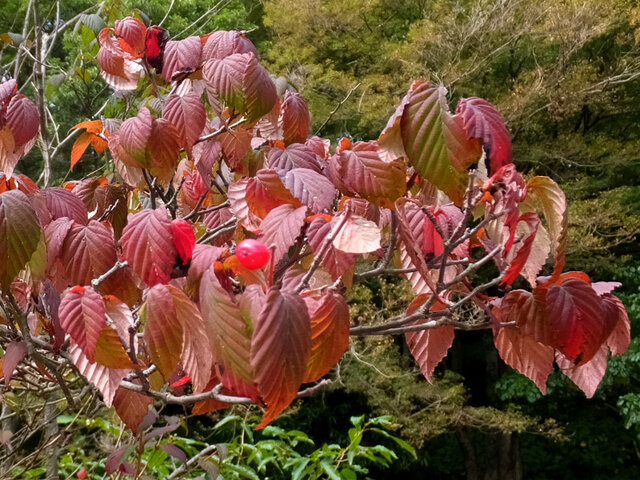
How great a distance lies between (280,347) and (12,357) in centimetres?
40

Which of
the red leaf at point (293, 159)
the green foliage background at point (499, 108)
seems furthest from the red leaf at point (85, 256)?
the green foliage background at point (499, 108)

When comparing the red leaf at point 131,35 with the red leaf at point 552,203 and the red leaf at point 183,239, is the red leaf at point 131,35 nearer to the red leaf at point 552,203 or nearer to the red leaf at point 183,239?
the red leaf at point 183,239

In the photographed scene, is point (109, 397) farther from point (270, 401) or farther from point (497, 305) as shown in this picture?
point (497, 305)

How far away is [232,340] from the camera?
0.37m

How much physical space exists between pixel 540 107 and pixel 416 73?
1.17 meters

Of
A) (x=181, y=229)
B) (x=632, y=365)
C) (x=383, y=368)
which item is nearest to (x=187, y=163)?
(x=181, y=229)

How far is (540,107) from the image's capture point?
17.1ft

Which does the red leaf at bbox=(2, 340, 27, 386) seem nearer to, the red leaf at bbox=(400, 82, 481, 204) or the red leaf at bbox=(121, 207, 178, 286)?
the red leaf at bbox=(121, 207, 178, 286)

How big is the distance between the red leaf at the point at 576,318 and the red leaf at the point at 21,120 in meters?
0.56

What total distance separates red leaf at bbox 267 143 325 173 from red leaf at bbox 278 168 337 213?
6 centimetres

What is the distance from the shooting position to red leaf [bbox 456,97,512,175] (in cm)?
44

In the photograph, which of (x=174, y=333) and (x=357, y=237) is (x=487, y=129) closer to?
(x=357, y=237)

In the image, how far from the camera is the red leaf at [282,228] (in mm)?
462

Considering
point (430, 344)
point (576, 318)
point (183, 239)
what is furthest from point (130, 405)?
point (576, 318)
